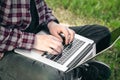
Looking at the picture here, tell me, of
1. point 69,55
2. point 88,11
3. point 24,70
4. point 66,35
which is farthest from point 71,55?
point 88,11

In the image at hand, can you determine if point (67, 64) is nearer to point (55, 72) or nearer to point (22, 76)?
point (55, 72)

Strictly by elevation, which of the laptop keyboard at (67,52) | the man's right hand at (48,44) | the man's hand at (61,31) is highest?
the man's right hand at (48,44)

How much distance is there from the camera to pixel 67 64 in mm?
2770

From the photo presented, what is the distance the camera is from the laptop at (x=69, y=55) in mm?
2744

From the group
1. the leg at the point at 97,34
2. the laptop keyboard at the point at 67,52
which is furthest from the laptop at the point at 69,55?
the leg at the point at 97,34

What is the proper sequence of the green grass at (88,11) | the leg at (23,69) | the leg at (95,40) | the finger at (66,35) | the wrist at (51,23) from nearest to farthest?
the leg at (23,69) < the finger at (66,35) < the wrist at (51,23) < the leg at (95,40) < the green grass at (88,11)

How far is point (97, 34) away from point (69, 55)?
475 mm

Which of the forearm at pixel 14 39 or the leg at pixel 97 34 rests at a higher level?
the forearm at pixel 14 39

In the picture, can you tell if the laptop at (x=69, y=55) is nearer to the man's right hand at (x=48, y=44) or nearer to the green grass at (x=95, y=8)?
the man's right hand at (x=48, y=44)

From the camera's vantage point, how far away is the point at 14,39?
9.08ft

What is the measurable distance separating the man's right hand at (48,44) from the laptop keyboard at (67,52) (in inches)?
1.2

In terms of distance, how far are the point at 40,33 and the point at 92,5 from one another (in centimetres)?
173

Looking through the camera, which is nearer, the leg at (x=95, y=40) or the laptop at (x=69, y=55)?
the laptop at (x=69, y=55)

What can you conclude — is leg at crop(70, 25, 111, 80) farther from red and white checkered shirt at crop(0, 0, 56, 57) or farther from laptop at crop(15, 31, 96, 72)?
red and white checkered shirt at crop(0, 0, 56, 57)
